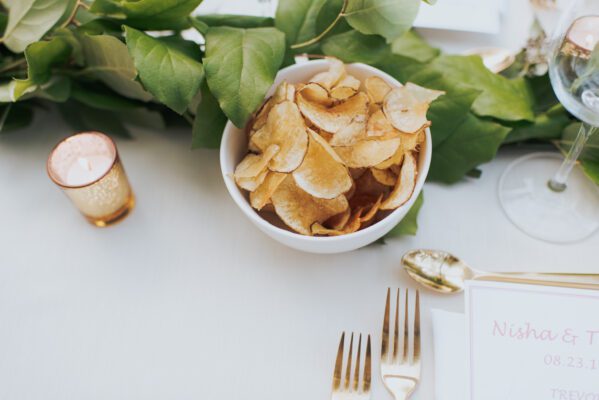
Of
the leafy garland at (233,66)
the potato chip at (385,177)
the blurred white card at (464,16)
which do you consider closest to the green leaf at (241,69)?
the leafy garland at (233,66)

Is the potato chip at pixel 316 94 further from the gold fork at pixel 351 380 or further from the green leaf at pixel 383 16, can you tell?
the gold fork at pixel 351 380

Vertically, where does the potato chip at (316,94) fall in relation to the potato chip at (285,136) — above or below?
above

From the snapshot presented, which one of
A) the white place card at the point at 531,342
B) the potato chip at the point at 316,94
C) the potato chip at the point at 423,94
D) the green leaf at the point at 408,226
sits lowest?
the white place card at the point at 531,342

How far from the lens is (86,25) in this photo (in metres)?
0.52

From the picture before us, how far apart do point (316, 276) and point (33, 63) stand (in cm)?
31

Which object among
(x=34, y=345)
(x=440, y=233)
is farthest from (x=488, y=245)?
(x=34, y=345)

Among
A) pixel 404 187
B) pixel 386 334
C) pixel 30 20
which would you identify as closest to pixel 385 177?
pixel 404 187

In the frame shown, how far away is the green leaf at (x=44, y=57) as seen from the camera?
50 cm

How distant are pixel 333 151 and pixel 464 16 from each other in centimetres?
29

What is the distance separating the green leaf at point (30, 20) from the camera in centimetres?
51

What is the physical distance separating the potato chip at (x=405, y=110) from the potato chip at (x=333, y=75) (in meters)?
0.05

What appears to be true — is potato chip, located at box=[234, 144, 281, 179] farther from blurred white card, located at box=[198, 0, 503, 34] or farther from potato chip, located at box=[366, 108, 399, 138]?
blurred white card, located at box=[198, 0, 503, 34]

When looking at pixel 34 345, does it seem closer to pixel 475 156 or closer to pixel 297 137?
pixel 297 137

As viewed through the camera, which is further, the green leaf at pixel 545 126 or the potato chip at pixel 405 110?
the green leaf at pixel 545 126
